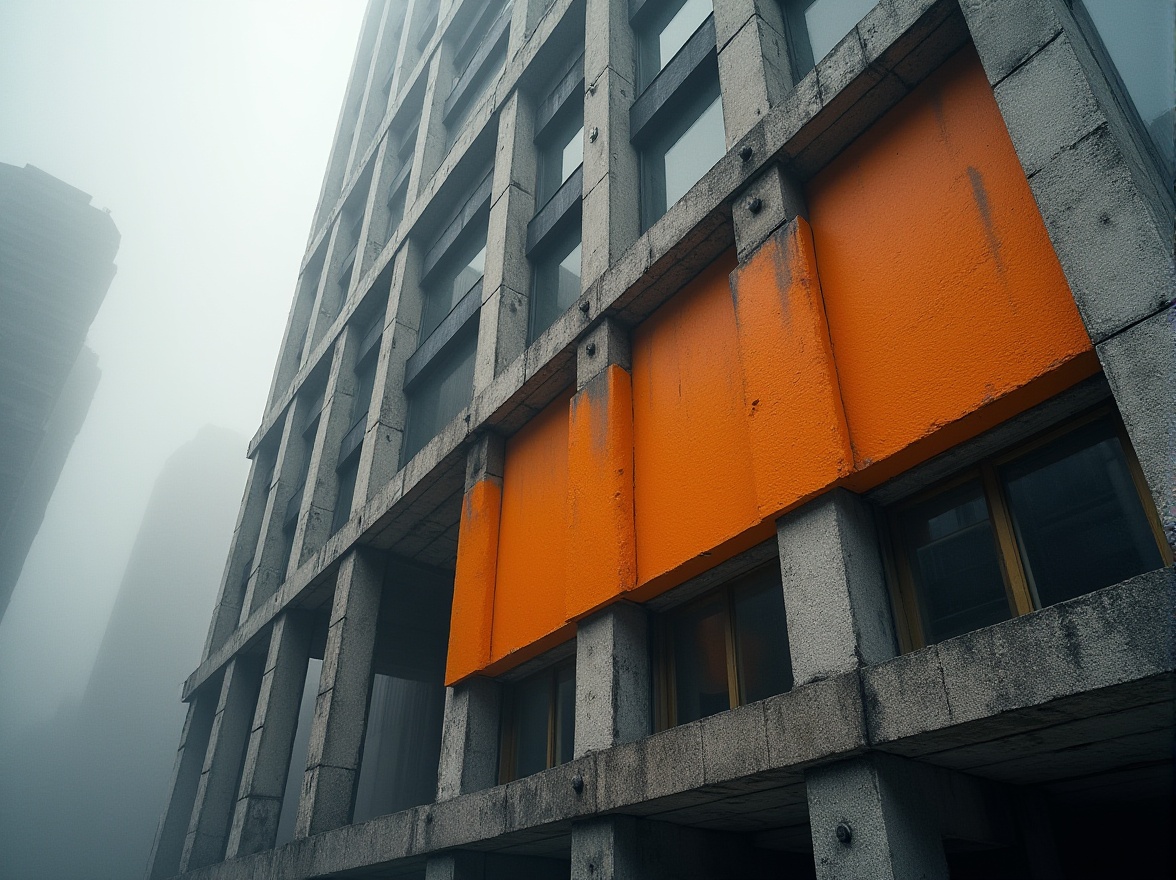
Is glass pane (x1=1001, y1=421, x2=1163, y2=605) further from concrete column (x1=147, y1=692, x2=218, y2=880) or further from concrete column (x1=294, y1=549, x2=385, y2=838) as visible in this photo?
concrete column (x1=147, y1=692, x2=218, y2=880)

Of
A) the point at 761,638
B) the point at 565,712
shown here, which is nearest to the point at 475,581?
the point at 565,712

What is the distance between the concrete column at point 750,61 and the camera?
341 inches

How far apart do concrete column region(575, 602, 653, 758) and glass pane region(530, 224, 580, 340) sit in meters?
5.86

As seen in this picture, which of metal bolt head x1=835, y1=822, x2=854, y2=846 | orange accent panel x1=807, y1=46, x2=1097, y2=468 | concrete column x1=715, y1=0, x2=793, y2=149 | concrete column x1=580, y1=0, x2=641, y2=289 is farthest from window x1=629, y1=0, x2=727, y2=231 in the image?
metal bolt head x1=835, y1=822, x2=854, y2=846

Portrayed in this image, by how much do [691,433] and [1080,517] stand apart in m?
3.53

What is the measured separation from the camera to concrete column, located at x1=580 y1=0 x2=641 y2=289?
420 inches

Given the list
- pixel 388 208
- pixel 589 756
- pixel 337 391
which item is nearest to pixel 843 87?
pixel 589 756

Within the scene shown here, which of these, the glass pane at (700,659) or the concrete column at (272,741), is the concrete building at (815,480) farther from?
the concrete column at (272,741)

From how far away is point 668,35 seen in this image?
12.7 meters

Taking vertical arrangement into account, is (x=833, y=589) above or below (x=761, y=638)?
below

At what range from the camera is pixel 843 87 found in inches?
282

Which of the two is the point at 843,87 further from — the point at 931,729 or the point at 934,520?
the point at 931,729

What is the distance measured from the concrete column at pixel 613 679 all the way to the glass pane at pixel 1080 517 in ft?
12.5

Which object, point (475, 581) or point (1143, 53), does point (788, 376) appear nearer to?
point (1143, 53)
